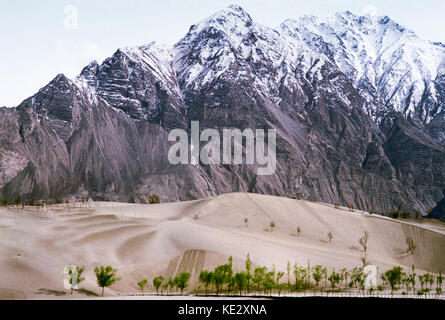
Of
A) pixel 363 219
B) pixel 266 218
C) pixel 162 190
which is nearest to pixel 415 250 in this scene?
pixel 363 219

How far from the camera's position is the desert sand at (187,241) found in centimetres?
6344

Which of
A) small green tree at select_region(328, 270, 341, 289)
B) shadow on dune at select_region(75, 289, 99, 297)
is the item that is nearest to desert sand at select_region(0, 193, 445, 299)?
shadow on dune at select_region(75, 289, 99, 297)

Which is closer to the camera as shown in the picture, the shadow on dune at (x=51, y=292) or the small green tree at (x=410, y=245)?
the shadow on dune at (x=51, y=292)

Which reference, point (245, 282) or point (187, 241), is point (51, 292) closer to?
point (245, 282)

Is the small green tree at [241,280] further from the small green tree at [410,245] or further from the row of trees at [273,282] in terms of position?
the small green tree at [410,245]

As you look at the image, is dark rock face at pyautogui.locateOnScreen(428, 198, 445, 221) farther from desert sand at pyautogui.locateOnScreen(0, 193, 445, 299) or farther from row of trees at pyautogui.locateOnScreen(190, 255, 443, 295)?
row of trees at pyautogui.locateOnScreen(190, 255, 443, 295)

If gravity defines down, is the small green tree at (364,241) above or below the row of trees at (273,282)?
above

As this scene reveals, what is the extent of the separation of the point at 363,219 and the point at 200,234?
44.9 metres

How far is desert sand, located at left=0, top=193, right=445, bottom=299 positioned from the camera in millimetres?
63438

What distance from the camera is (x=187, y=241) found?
80375 millimetres

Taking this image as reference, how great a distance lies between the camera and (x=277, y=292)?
64.7m

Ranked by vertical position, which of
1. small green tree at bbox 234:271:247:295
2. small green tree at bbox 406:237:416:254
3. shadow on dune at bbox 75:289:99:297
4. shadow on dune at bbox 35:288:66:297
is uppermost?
small green tree at bbox 406:237:416:254

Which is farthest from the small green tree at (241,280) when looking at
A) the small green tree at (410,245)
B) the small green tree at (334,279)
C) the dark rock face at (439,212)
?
the dark rock face at (439,212)
